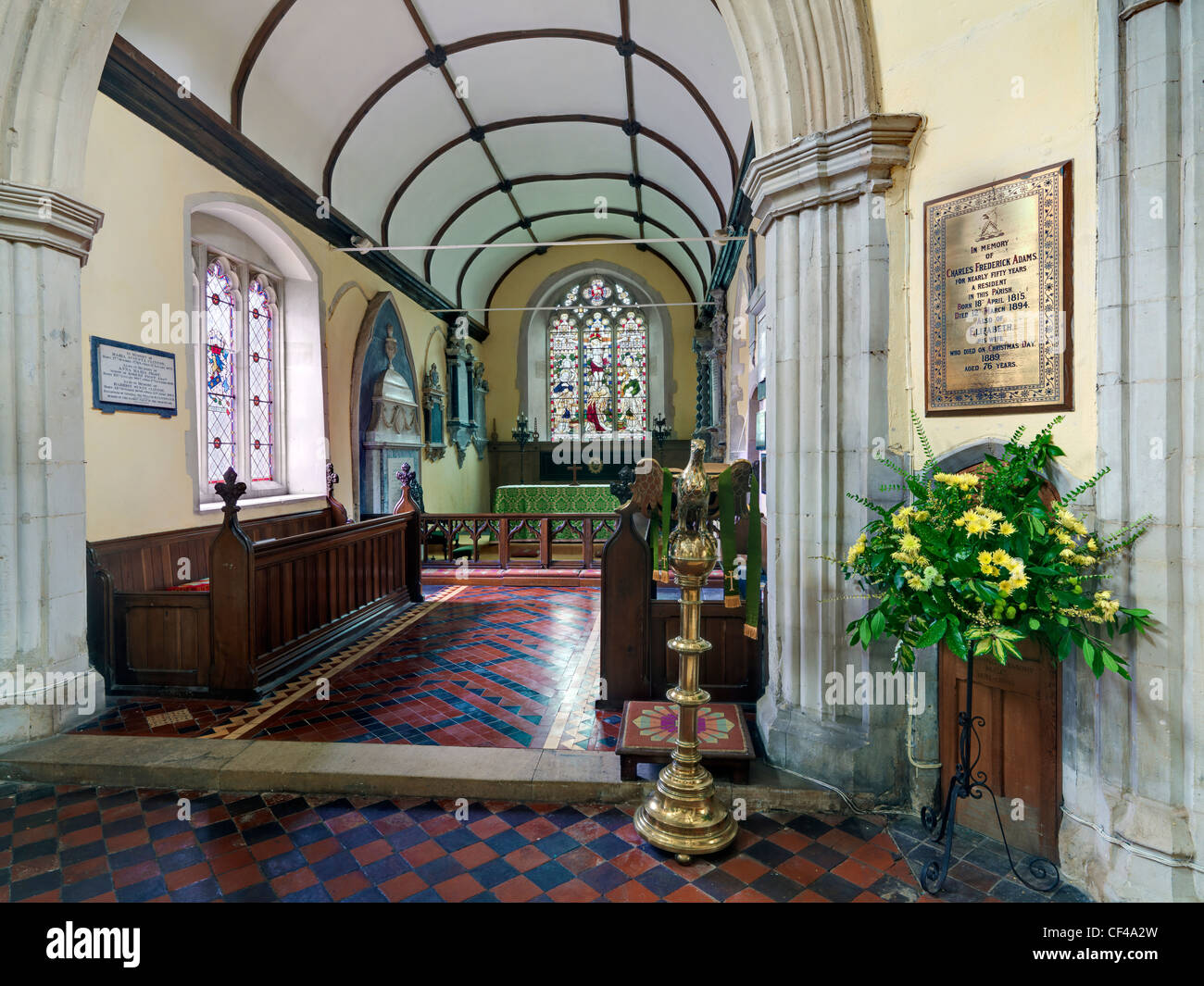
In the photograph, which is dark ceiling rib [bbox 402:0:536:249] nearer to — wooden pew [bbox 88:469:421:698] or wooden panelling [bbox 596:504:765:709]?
wooden pew [bbox 88:469:421:698]

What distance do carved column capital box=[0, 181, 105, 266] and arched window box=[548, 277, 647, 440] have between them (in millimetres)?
11040

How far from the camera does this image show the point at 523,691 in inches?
164

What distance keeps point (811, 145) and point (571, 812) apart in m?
3.13

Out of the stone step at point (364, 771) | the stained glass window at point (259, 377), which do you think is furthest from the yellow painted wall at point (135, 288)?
the stone step at point (364, 771)

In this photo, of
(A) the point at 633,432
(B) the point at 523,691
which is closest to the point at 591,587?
(B) the point at 523,691

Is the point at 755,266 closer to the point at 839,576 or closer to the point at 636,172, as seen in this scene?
the point at 636,172

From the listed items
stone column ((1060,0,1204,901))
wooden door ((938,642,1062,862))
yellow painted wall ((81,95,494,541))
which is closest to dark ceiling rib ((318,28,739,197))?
yellow painted wall ((81,95,494,541))

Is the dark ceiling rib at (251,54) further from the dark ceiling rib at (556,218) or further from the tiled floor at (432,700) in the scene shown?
the dark ceiling rib at (556,218)

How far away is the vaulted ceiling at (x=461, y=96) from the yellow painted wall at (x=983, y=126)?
3.71m

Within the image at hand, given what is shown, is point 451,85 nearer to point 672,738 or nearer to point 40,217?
point 40,217

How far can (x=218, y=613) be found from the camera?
416cm

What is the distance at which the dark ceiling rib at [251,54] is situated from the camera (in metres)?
5.46

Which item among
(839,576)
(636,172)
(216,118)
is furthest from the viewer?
(636,172)

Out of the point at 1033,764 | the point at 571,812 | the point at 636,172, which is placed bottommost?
the point at 571,812
